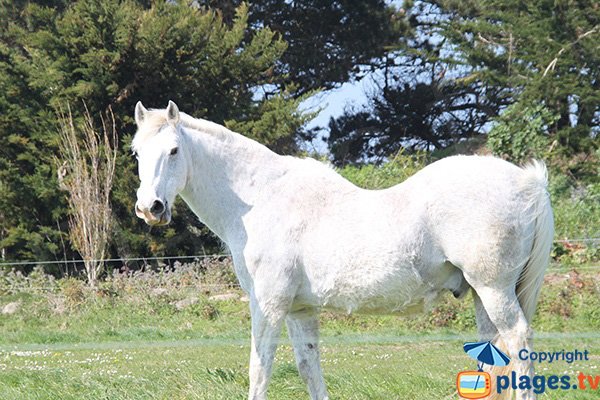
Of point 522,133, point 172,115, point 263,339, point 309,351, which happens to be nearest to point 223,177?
point 172,115

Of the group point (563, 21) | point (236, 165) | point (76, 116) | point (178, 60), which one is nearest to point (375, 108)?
point (563, 21)

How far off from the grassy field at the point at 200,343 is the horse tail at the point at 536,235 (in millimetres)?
1267

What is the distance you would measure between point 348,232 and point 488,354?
1.05 metres

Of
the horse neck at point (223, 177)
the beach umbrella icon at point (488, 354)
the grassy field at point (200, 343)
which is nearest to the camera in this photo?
the beach umbrella icon at point (488, 354)

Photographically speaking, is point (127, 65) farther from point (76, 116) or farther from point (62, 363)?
point (62, 363)

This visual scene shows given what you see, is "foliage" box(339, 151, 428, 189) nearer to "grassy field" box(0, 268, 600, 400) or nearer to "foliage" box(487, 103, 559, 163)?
"foliage" box(487, 103, 559, 163)

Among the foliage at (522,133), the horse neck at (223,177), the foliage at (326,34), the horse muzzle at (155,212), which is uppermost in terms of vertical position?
the foliage at (326,34)

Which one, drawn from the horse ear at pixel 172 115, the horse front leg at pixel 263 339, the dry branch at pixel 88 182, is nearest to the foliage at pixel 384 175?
the dry branch at pixel 88 182

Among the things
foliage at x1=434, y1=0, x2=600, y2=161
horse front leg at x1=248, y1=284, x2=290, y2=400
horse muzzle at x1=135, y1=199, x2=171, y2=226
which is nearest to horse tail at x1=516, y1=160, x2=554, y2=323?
horse front leg at x1=248, y1=284, x2=290, y2=400

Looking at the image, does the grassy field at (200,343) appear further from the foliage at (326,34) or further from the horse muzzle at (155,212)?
the foliage at (326,34)

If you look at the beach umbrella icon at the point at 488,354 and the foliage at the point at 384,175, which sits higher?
the foliage at the point at 384,175

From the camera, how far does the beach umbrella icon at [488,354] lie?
14.9 feet

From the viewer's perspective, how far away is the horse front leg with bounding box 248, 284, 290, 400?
15.6ft

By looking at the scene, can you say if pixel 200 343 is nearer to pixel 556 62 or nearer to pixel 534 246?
pixel 534 246
